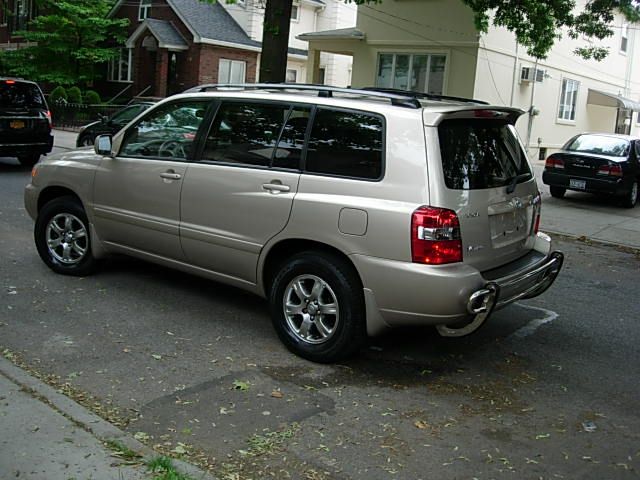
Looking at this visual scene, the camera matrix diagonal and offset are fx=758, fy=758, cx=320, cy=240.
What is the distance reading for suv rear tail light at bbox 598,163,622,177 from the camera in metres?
14.9

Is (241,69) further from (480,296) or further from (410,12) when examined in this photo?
(480,296)

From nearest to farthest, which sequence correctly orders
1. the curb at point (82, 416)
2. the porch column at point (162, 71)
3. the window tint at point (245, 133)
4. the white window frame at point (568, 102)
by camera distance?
the curb at point (82, 416) → the window tint at point (245, 133) → the white window frame at point (568, 102) → the porch column at point (162, 71)

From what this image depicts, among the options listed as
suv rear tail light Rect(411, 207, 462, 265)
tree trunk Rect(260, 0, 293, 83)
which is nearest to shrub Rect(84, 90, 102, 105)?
tree trunk Rect(260, 0, 293, 83)

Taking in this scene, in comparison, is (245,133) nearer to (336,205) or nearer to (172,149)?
(172,149)

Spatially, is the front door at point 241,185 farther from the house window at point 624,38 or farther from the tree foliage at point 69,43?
the tree foliage at point 69,43

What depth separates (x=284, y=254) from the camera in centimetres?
555

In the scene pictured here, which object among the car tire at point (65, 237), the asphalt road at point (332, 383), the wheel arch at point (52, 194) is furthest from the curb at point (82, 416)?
the wheel arch at point (52, 194)

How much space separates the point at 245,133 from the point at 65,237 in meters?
2.41

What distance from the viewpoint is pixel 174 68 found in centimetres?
3231

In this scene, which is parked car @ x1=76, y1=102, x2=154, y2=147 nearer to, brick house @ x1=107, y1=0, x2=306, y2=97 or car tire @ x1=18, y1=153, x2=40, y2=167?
car tire @ x1=18, y1=153, x2=40, y2=167

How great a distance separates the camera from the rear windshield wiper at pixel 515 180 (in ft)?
17.8

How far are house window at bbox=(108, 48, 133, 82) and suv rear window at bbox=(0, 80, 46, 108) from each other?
20.1m

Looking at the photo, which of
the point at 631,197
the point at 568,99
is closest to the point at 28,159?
the point at 631,197

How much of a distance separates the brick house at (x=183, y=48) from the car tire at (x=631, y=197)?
20015 mm
